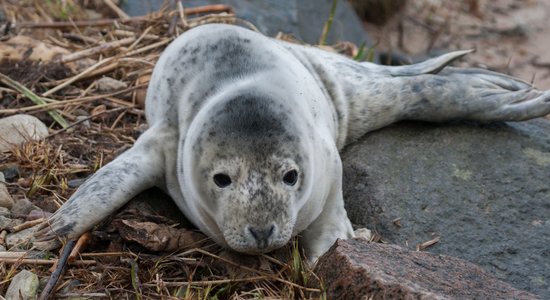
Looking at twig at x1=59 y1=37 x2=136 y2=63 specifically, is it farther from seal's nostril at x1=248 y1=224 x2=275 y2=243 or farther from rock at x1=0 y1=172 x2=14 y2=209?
seal's nostril at x1=248 y1=224 x2=275 y2=243

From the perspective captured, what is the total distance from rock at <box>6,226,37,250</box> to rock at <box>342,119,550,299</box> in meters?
1.49

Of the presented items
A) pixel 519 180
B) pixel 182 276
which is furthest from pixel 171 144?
pixel 519 180

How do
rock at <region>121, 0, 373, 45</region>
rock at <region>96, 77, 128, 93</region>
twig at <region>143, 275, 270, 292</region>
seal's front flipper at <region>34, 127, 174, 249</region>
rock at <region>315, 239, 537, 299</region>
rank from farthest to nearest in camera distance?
1. rock at <region>121, 0, 373, 45</region>
2. rock at <region>96, 77, 128, 93</region>
3. seal's front flipper at <region>34, 127, 174, 249</region>
4. twig at <region>143, 275, 270, 292</region>
5. rock at <region>315, 239, 537, 299</region>

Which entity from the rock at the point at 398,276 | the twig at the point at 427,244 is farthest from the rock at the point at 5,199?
the twig at the point at 427,244

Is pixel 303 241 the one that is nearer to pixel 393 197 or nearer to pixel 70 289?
pixel 393 197

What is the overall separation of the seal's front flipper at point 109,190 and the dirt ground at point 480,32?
5.12 metres

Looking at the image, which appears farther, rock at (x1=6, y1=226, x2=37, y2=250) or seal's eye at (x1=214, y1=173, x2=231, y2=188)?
rock at (x1=6, y1=226, x2=37, y2=250)

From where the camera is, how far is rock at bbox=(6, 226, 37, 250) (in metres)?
3.80

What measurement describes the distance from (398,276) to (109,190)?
1.38 meters

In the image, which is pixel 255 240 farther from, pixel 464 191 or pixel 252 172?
pixel 464 191

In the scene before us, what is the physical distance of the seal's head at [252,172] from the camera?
10.6 feet

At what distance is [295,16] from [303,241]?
3.72 metres

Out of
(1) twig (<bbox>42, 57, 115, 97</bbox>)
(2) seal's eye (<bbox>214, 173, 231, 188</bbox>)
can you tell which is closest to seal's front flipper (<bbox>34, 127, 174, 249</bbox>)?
(2) seal's eye (<bbox>214, 173, 231, 188</bbox>)

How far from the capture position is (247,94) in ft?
11.5
